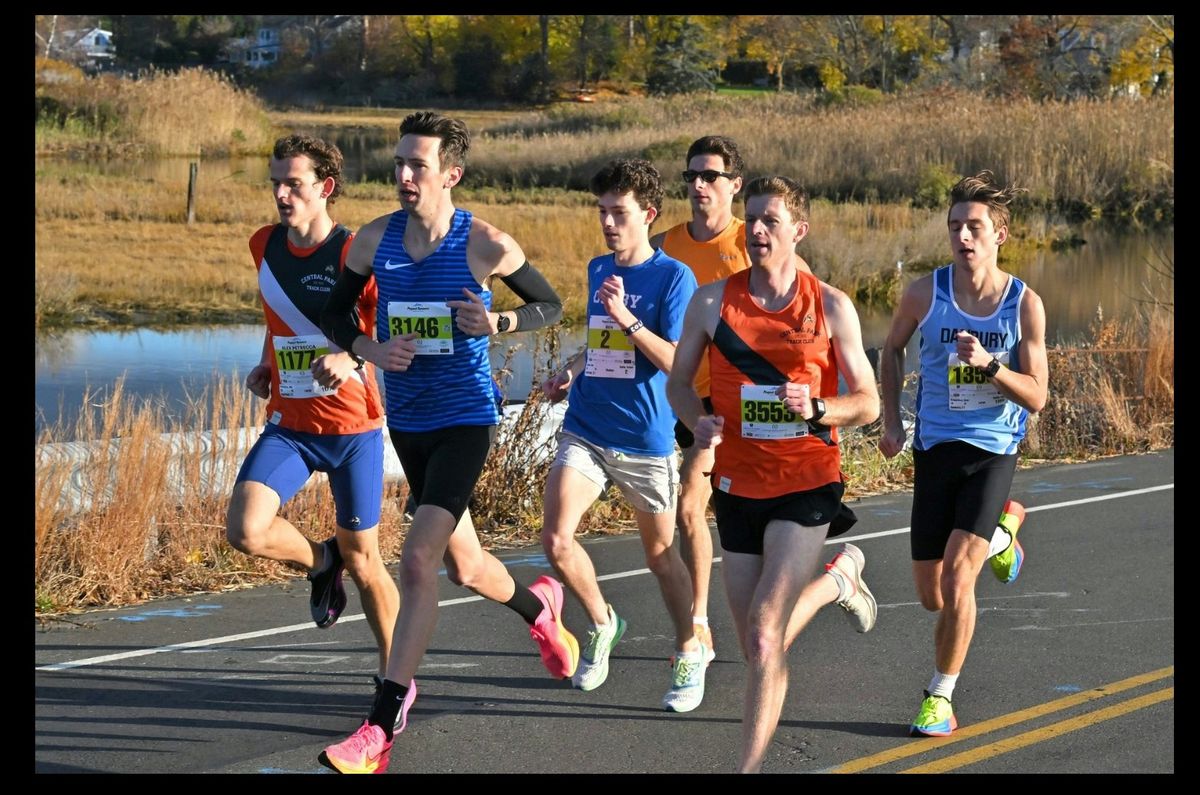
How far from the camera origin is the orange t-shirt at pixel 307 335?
6613 mm

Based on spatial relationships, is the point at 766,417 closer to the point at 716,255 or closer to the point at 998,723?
the point at 998,723

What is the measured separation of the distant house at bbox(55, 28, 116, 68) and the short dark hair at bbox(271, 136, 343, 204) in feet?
279

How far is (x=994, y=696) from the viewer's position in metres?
6.91

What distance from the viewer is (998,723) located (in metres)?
6.50

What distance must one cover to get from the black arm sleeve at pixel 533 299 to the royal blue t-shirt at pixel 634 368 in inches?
10.7

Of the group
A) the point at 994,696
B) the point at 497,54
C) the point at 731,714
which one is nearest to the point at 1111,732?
the point at 994,696

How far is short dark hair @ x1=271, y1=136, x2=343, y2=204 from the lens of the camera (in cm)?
666

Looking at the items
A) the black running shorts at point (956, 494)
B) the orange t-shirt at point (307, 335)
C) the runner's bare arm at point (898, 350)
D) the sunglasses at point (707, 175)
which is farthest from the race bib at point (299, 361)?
the black running shorts at point (956, 494)

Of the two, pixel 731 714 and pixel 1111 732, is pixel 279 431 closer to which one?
pixel 731 714

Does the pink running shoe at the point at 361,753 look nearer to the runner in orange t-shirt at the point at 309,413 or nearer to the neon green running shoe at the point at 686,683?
the runner in orange t-shirt at the point at 309,413

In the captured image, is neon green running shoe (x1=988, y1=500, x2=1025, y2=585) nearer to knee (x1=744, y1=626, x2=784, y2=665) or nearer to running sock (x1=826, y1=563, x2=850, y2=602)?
running sock (x1=826, y1=563, x2=850, y2=602)

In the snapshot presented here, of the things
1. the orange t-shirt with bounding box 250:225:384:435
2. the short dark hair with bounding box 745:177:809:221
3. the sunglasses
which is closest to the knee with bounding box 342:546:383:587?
the orange t-shirt with bounding box 250:225:384:435
